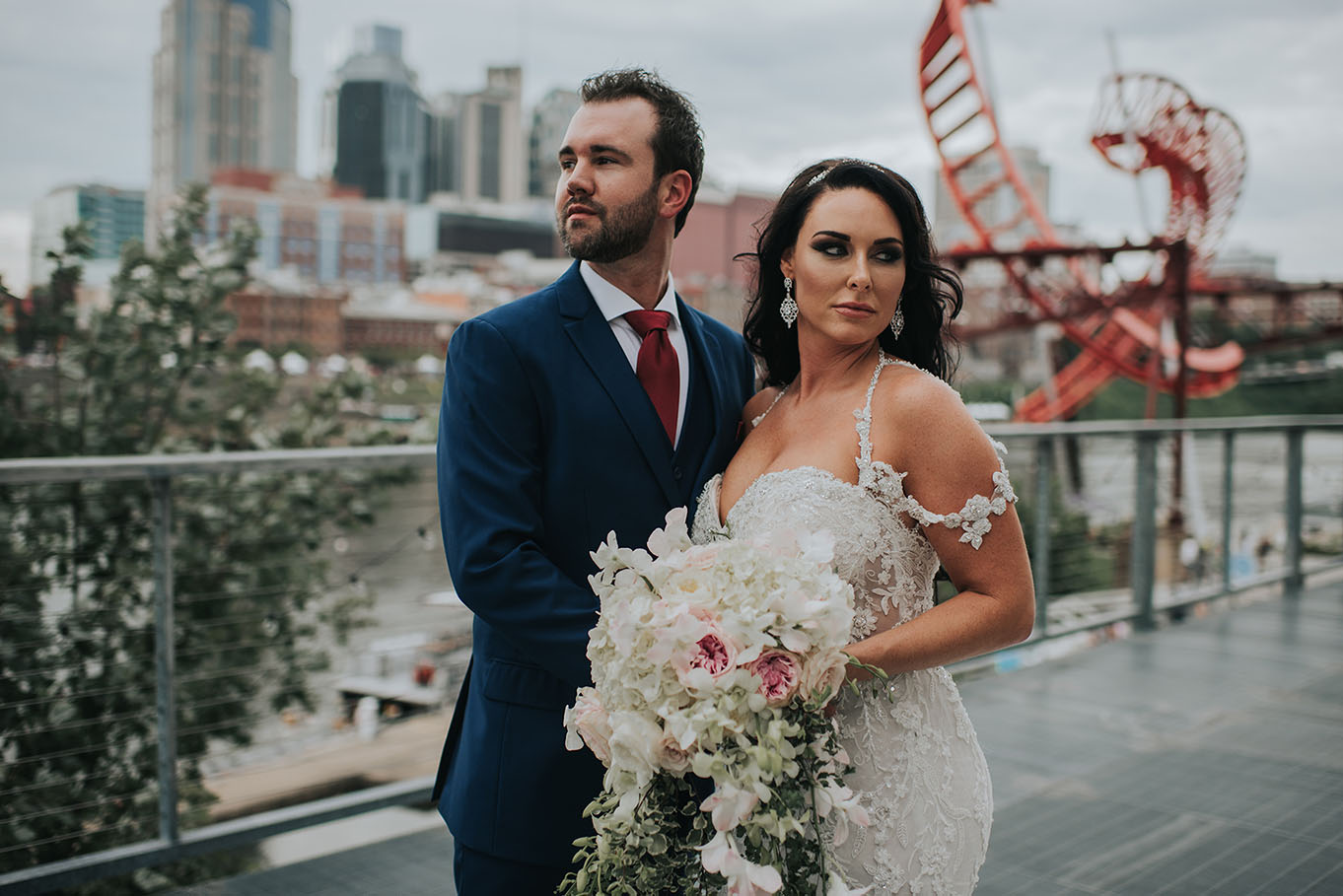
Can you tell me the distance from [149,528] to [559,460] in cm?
291

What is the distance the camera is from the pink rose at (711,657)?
126 centimetres

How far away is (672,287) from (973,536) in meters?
0.76

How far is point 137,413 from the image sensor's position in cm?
491

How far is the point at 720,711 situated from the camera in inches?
48.9

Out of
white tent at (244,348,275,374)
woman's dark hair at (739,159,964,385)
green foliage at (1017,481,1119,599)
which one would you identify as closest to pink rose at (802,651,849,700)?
woman's dark hair at (739,159,964,385)

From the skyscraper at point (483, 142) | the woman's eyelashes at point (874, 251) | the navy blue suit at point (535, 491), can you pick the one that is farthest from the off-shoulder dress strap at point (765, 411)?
the skyscraper at point (483, 142)

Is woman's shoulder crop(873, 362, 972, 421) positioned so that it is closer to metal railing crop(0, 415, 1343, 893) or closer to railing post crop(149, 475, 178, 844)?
metal railing crop(0, 415, 1343, 893)

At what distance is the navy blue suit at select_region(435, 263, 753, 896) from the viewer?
173 centimetres

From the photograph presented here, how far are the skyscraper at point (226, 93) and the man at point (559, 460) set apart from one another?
260 ft

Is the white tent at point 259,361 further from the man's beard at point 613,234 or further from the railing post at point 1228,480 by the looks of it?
the railing post at point 1228,480

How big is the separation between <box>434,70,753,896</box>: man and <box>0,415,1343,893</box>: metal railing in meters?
1.40

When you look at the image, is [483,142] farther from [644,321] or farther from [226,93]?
[644,321]

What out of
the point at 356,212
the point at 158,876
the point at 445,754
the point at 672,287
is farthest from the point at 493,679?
the point at 356,212

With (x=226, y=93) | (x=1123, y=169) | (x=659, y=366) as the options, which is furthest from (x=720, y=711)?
(x=226, y=93)
